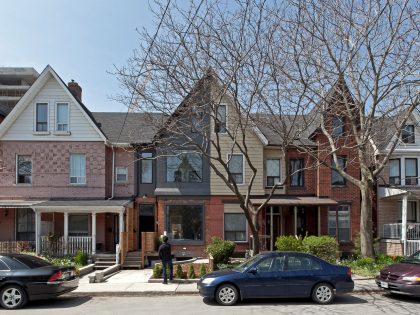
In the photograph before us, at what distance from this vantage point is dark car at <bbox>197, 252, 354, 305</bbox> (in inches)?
485

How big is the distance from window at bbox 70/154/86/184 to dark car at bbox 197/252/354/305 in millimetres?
14818

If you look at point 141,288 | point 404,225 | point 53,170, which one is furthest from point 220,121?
point 404,225

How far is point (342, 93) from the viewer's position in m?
17.7

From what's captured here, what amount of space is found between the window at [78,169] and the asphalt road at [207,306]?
41.1 feet

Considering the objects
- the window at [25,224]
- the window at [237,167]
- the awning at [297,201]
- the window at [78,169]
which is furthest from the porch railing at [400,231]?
the window at [25,224]

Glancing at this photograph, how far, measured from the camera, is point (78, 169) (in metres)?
25.8

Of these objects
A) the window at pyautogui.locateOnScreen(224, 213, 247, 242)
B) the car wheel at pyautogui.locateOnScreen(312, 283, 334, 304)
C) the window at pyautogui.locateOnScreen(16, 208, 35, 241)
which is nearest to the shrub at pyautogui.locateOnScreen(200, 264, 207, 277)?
the car wheel at pyautogui.locateOnScreen(312, 283, 334, 304)

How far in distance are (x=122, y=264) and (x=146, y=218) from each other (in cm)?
447

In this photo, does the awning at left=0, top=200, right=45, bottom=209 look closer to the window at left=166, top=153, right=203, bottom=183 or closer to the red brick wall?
the red brick wall

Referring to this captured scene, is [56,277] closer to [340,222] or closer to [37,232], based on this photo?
[37,232]

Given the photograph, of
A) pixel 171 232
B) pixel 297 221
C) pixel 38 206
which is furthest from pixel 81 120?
pixel 297 221

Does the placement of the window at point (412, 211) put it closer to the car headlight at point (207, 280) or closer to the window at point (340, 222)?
the window at point (340, 222)

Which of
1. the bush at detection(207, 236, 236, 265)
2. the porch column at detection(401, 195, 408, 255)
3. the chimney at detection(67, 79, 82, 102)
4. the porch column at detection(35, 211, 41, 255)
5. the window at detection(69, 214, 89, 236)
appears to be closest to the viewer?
the bush at detection(207, 236, 236, 265)

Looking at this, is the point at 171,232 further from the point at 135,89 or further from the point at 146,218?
the point at 135,89
